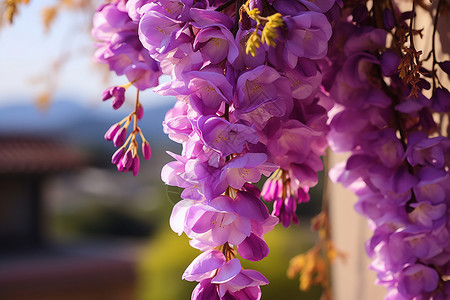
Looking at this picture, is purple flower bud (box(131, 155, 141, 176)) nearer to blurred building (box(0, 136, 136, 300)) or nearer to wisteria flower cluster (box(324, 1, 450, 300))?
wisteria flower cluster (box(324, 1, 450, 300))

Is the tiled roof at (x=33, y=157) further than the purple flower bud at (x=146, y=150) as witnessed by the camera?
Yes

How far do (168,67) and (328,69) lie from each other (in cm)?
10

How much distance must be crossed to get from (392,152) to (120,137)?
137 mm

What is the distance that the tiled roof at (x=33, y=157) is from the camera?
14.8ft

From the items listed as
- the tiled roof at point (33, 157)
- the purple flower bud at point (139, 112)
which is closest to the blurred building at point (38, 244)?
the tiled roof at point (33, 157)

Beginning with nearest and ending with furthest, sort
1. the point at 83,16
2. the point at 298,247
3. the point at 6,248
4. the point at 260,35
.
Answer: the point at 260,35 → the point at 83,16 → the point at 298,247 → the point at 6,248

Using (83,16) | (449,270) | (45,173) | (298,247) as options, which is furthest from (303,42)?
(45,173)

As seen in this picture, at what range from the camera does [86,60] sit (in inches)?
28.2

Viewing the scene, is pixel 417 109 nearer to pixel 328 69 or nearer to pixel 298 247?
pixel 328 69

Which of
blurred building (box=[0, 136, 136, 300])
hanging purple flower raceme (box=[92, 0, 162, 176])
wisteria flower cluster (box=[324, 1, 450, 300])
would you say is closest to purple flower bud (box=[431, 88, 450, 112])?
wisteria flower cluster (box=[324, 1, 450, 300])

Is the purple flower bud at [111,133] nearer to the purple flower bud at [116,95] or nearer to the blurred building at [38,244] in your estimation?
the purple flower bud at [116,95]

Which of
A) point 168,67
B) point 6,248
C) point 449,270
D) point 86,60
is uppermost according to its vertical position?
point 168,67

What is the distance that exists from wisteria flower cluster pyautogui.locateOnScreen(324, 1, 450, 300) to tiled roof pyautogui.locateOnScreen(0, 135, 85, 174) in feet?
14.5

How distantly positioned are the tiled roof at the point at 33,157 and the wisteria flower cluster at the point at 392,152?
4423 millimetres
